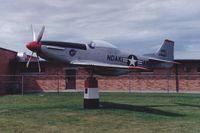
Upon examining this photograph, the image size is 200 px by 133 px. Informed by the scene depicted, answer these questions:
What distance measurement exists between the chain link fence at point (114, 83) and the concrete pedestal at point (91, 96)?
18.6 metres

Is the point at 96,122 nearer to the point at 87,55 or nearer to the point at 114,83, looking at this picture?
the point at 87,55

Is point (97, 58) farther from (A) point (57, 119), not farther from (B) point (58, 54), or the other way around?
(A) point (57, 119)

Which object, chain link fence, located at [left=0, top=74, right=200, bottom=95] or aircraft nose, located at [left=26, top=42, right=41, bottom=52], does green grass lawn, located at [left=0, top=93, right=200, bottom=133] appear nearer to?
aircraft nose, located at [left=26, top=42, right=41, bottom=52]

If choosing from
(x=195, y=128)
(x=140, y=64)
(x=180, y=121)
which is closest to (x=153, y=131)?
(x=195, y=128)

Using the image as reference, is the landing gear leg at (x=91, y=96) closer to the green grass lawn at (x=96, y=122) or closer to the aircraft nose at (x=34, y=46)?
the green grass lawn at (x=96, y=122)

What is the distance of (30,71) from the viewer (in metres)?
41.8

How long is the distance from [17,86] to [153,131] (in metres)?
27.5

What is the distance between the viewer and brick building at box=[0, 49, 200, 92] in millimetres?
38156

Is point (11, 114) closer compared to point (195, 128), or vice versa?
point (195, 128)

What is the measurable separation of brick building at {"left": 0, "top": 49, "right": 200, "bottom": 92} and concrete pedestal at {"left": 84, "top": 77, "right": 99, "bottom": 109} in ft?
61.1

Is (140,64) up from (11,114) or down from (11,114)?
up

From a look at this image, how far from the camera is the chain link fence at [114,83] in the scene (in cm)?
3778

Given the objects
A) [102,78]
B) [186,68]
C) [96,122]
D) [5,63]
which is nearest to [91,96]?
[96,122]

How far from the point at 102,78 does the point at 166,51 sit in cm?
1359
